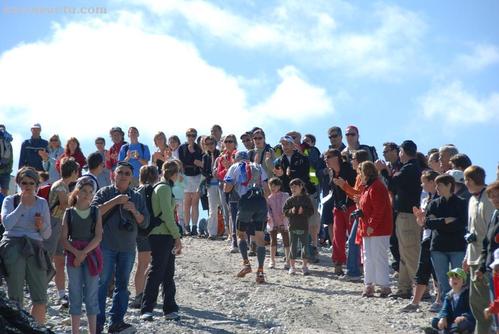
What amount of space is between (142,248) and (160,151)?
325 inches

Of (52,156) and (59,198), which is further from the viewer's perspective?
(52,156)

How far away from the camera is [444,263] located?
11320mm

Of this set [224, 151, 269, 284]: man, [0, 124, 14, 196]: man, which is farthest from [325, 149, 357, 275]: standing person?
[0, 124, 14, 196]: man

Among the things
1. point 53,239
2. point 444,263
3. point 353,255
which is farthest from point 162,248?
point 353,255

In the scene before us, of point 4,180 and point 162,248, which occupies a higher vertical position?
point 4,180

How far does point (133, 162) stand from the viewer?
18.1 m

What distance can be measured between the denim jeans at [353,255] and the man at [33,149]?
8358 millimetres

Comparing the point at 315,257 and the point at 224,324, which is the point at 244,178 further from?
the point at 224,324

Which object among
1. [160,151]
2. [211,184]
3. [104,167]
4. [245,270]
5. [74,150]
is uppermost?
[160,151]

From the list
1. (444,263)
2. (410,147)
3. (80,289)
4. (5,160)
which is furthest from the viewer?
(5,160)

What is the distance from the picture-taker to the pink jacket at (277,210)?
1567cm

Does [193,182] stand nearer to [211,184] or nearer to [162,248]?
[211,184]

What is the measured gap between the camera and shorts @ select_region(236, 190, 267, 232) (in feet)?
47.3

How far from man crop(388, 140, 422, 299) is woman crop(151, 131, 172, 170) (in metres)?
7.86
